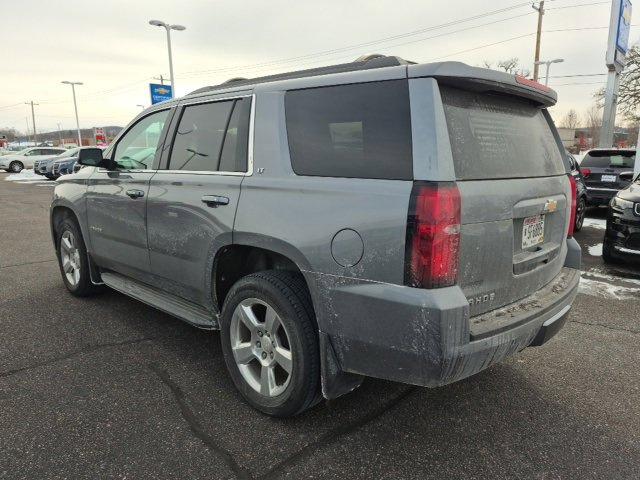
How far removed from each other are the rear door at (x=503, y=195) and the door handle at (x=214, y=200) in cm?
142

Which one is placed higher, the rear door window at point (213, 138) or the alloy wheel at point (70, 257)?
the rear door window at point (213, 138)

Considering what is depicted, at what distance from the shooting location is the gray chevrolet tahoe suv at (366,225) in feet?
6.91

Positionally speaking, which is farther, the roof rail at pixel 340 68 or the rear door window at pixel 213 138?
the rear door window at pixel 213 138

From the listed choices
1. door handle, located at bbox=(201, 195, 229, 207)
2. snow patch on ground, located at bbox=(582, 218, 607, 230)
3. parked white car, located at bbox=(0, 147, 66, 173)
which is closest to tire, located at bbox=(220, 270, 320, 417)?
door handle, located at bbox=(201, 195, 229, 207)

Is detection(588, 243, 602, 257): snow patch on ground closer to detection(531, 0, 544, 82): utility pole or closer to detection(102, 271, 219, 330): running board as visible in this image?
detection(102, 271, 219, 330): running board

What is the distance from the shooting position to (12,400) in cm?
292

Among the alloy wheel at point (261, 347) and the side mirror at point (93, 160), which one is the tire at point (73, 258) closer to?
the side mirror at point (93, 160)

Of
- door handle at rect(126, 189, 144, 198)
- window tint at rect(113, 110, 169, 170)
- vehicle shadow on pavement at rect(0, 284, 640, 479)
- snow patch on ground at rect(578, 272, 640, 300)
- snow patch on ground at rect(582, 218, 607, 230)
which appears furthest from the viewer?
snow patch on ground at rect(582, 218, 607, 230)

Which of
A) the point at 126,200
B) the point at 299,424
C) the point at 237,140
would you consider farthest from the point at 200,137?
the point at 299,424

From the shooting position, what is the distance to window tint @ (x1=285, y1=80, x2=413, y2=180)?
7.23 ft

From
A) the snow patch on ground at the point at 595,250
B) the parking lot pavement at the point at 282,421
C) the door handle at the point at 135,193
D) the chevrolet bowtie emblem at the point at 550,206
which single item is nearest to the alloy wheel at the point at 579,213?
the snow patch on ground at the point at 595,250

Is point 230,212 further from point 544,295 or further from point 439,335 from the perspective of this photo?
point 544,295

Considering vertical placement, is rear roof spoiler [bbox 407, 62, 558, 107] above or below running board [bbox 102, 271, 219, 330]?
above

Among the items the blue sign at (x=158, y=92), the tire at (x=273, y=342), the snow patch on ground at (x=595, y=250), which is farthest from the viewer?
the blue sign at (x=158, y=92)
